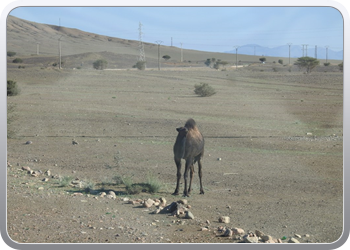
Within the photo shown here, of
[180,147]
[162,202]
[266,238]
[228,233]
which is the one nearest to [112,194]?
[162,202]

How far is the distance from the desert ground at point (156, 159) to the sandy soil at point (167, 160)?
43mm

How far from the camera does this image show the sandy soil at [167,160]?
28.1ft

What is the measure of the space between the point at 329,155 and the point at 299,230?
970 centimetres

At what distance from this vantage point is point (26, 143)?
1991 cm

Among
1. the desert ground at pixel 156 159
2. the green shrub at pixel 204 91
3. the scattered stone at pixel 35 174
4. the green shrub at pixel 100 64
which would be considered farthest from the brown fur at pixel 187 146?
the green shrub at pixel 100 64

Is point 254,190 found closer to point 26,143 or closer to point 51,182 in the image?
point 51,182

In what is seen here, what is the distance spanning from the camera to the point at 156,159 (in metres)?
17.2

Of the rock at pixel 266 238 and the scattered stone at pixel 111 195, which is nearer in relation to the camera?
the rock at pixel 266 238

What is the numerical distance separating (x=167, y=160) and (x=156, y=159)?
41 cm

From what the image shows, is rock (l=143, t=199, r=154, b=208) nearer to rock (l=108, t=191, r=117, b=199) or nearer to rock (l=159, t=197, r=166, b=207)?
rock (l=159, t=197, r=166, b=207)

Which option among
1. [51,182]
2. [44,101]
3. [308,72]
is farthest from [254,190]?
[308,72]

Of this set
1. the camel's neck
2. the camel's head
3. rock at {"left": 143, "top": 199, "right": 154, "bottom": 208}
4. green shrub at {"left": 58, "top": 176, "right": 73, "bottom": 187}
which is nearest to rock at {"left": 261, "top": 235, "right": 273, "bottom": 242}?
rock at {"left": 143, "top": 199, "right": 154, "bottom": 208}

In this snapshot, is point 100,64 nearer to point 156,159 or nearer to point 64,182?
point 156,159

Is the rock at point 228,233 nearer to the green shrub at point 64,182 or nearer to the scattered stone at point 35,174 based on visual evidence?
the green shrub at point 64,182
